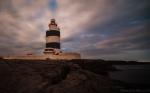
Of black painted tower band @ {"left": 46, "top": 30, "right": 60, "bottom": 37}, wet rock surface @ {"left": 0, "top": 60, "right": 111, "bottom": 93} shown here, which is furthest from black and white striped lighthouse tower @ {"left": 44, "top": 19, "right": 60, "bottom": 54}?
wet rock surface @ {"left": 0, "top": 60, "right": 111, "bottom": 93}

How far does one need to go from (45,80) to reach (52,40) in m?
47.5

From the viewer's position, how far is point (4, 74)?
6883 millimetres

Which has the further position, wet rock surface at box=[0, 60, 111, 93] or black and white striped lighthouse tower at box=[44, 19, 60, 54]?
black and white striped lighthouse tower at box=[44, 19, 60, 54]

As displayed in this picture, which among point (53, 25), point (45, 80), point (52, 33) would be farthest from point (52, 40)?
point (45, 80)

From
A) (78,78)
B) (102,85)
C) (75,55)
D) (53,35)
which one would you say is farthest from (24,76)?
(75,55)

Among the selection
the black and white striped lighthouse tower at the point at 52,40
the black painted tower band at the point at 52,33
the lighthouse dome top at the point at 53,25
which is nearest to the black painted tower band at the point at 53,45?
the black and white striped lighthouse tower at the point at 52,40

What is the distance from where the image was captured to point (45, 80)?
6586 millimetres

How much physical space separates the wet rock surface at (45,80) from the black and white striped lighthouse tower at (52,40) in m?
45.5

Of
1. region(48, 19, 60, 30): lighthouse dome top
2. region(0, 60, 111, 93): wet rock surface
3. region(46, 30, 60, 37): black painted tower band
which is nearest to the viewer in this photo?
region(0, 60, 111, 93): wet rock surface

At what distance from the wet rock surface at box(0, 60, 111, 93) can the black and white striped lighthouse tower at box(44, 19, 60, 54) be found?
1792 inches

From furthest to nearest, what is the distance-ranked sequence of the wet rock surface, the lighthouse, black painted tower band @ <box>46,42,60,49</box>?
the lighthouse < black painted tower band @ <box>46,42,60,49</box> < the wet rock surface

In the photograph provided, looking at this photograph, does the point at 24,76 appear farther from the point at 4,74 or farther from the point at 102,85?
the point at 102,85

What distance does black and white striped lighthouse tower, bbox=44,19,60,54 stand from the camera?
2096 inches

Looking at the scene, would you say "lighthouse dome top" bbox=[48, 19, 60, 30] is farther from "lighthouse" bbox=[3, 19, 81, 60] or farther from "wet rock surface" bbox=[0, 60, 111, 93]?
"wet rock surface" bbox=[0, 60, 111, 93]
